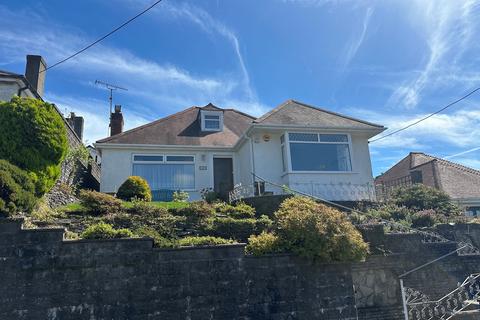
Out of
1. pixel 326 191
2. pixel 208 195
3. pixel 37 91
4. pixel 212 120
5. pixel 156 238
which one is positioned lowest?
pixel 156 238

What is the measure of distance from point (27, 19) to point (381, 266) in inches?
444

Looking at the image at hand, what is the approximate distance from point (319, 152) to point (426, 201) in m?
5.03

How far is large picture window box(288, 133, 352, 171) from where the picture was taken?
1579cm

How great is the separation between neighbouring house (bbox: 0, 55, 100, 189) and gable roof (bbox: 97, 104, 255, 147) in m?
1.92

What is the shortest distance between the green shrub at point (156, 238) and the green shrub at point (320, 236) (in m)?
2.54

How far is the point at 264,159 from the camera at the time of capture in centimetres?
1609

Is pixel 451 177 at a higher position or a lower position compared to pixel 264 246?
higher

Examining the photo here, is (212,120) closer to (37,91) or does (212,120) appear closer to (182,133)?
(182,133)

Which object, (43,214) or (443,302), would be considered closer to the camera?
(43,214)

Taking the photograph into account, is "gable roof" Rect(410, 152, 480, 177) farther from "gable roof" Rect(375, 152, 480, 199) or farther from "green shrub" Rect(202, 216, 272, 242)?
"green shrub" Rect(202, 216, 272, 242)

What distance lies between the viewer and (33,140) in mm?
9125

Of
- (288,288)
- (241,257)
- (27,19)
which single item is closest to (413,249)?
(288,288)

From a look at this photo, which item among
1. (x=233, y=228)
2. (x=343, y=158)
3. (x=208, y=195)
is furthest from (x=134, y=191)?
(x=343, y=158)

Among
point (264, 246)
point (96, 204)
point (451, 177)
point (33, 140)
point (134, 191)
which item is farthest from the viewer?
point (451, 177)
